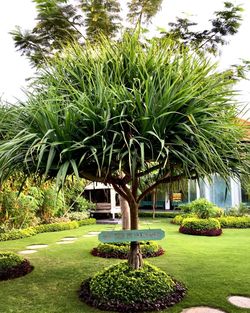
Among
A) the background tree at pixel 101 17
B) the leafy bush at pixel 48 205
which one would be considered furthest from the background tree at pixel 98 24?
the leafy bush at pixel 48 205

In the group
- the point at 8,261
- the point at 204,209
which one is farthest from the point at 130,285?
the point at 204,209

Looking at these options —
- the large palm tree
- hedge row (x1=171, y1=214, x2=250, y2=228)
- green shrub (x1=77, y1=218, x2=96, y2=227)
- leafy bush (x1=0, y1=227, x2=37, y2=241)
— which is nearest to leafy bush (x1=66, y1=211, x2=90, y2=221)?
green shrub (x1=77, y1=218, x2=96, y2=227)

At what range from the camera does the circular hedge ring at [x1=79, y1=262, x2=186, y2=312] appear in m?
3.79

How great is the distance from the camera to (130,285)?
393 cm

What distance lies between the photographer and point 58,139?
3551mm

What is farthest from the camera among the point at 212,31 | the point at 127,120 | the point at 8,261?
the point at 212,31

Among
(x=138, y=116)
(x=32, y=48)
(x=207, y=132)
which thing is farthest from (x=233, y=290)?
(x=32, y=48)

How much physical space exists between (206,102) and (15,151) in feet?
7.48

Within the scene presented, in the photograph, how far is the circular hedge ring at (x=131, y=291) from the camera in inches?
149

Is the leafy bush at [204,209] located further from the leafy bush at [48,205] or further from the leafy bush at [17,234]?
the leafy bush at [17,234]

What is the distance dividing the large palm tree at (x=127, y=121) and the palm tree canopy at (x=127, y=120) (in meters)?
0.01

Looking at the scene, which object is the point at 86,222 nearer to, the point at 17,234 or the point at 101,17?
the point at 17,234

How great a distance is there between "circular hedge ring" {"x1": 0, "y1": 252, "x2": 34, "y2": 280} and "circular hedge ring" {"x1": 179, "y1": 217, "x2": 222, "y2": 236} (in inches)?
237

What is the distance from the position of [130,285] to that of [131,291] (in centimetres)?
7
